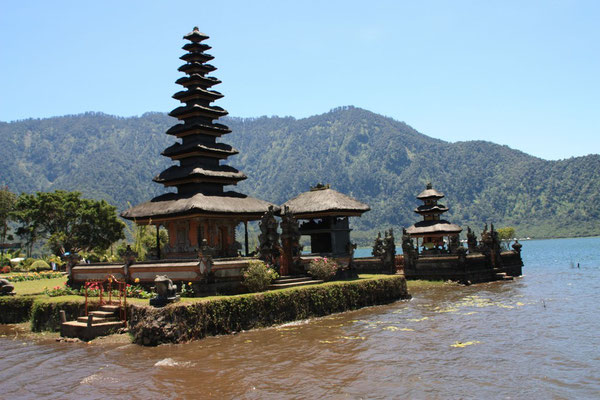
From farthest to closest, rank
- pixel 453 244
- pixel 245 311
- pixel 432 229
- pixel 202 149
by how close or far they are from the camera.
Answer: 1. pixel 432 229
2. pixel 453 244
3. pixel 202 149
4. pixel 245 311

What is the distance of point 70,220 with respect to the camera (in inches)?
2411

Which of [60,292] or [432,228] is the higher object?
[432,228]

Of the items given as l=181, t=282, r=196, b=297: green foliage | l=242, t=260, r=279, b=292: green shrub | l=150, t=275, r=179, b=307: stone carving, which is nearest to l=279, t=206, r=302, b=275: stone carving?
l=242, t=260, r=279, b=292: green shrub

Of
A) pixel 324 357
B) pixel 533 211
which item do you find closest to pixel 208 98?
pixel 324 357

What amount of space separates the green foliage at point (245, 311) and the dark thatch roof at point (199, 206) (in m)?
6.91

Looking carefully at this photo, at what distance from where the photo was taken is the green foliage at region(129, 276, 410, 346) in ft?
62.3

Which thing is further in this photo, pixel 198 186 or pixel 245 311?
pixel 198 186

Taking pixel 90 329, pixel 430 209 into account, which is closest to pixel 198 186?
pixel 90 329

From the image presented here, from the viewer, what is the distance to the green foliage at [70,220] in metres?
59.3

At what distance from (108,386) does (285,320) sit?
9956mm

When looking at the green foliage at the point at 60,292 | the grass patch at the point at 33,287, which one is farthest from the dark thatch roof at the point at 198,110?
the green foliage at the point at 60,292

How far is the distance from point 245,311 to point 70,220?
46990 mm

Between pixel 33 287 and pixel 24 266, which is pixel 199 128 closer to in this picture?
pixel 33 287

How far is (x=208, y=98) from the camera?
3516 cm
